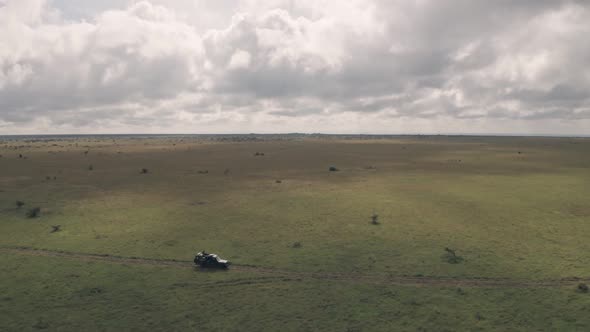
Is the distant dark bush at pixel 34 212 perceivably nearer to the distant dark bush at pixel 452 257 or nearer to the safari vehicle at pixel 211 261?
the safari vehicle at pixel 211 261

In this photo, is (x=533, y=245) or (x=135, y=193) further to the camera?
(x=135, y=193)

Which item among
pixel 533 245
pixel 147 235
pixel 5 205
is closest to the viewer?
pixel 533 245

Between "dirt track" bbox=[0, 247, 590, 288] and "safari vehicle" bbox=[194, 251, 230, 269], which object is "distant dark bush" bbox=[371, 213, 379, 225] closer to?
"dirt track" bbox=[0, 247, 590, 288]

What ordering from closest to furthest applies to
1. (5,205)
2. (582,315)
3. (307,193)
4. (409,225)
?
1. (582,315)
2. (409,225)
3. (5,205)
4. (307,193)

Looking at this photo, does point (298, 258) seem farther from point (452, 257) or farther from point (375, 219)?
point (375, 219)

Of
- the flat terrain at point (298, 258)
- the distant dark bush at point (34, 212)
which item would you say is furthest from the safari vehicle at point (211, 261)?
the distant dark bush at point (34, 212)

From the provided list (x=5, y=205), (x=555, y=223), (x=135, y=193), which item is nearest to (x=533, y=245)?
(x=555, y=223)

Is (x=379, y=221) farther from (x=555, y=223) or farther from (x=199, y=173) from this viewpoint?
(x=199, y=173)

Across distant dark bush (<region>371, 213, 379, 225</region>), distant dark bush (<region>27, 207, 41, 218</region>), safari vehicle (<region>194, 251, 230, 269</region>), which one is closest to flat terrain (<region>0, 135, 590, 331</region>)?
distant dark bush (<region>27, 207, 41, 218</region>)
